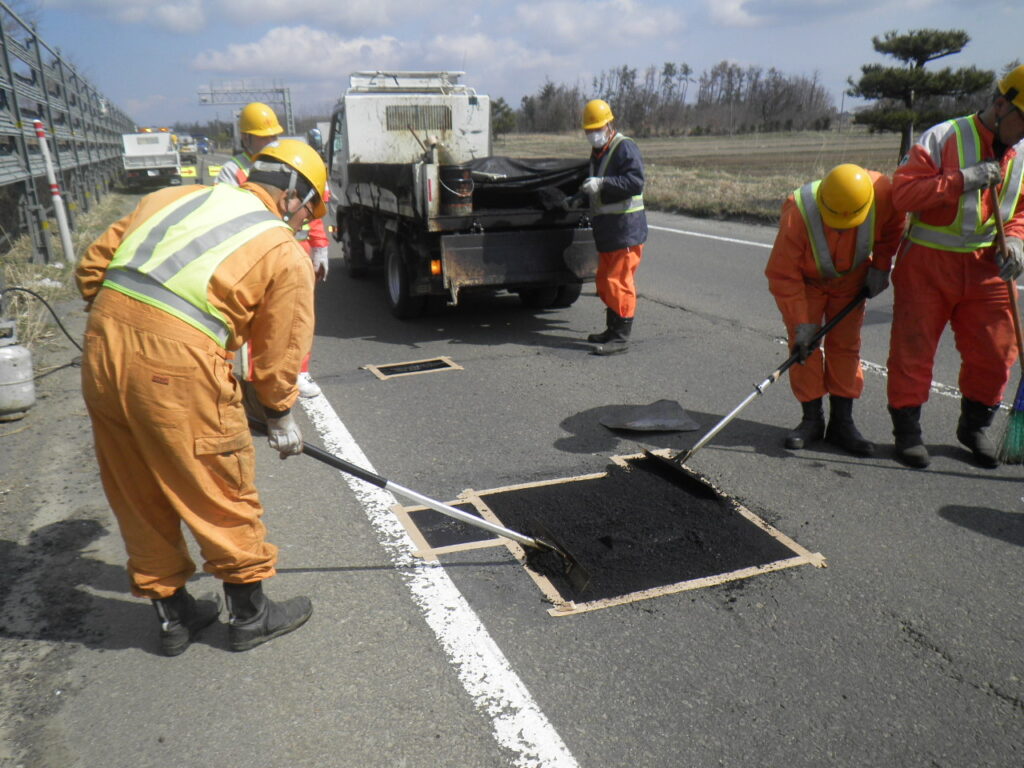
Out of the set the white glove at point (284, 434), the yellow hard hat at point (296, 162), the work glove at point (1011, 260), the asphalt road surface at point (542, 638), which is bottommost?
the asphalt road surface at point (542, 638)

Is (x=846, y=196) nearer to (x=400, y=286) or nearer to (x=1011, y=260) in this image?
(x=1011, y=260)

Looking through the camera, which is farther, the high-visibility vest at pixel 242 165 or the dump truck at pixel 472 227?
the dump truck at pixel 472 227

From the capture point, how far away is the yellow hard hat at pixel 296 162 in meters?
2.81

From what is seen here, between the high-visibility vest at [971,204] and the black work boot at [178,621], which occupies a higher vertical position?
the high-visibility vest at [971,204]

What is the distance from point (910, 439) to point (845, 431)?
341 mm

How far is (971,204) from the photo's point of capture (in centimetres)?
393

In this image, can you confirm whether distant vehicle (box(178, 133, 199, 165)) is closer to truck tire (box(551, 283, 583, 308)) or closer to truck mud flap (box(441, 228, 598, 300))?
truck tire (box(551, 283, 583, 308))

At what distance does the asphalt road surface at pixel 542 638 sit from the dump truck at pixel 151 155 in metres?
28.6

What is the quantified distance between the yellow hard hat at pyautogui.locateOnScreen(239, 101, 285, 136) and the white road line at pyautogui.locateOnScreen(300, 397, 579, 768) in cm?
311

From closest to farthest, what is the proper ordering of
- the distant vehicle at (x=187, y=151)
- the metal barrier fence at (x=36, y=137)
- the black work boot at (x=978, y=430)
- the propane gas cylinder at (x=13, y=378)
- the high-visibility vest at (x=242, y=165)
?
1. the black work boot at (x=978, y=430)
2. the propane gas cylinder at (x=13, y=378)
3. the high-visibility vest at (x=242, y=165)
4. the metal barrier fence at (x=36, y=137)
5. the distant vehicle at (x=187, y=151)

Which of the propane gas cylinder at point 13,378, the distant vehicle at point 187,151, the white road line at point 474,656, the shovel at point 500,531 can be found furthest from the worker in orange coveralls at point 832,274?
the distant vehicle at point 187,151

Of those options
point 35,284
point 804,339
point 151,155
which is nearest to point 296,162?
point 804,339

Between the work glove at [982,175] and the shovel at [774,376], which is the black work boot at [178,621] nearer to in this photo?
the shovel at [774,376]

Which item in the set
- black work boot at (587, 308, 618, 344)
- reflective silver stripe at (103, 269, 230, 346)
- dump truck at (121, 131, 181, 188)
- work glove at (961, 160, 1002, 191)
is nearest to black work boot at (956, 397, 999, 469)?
work glove at (961, 160, 1002, 191)
